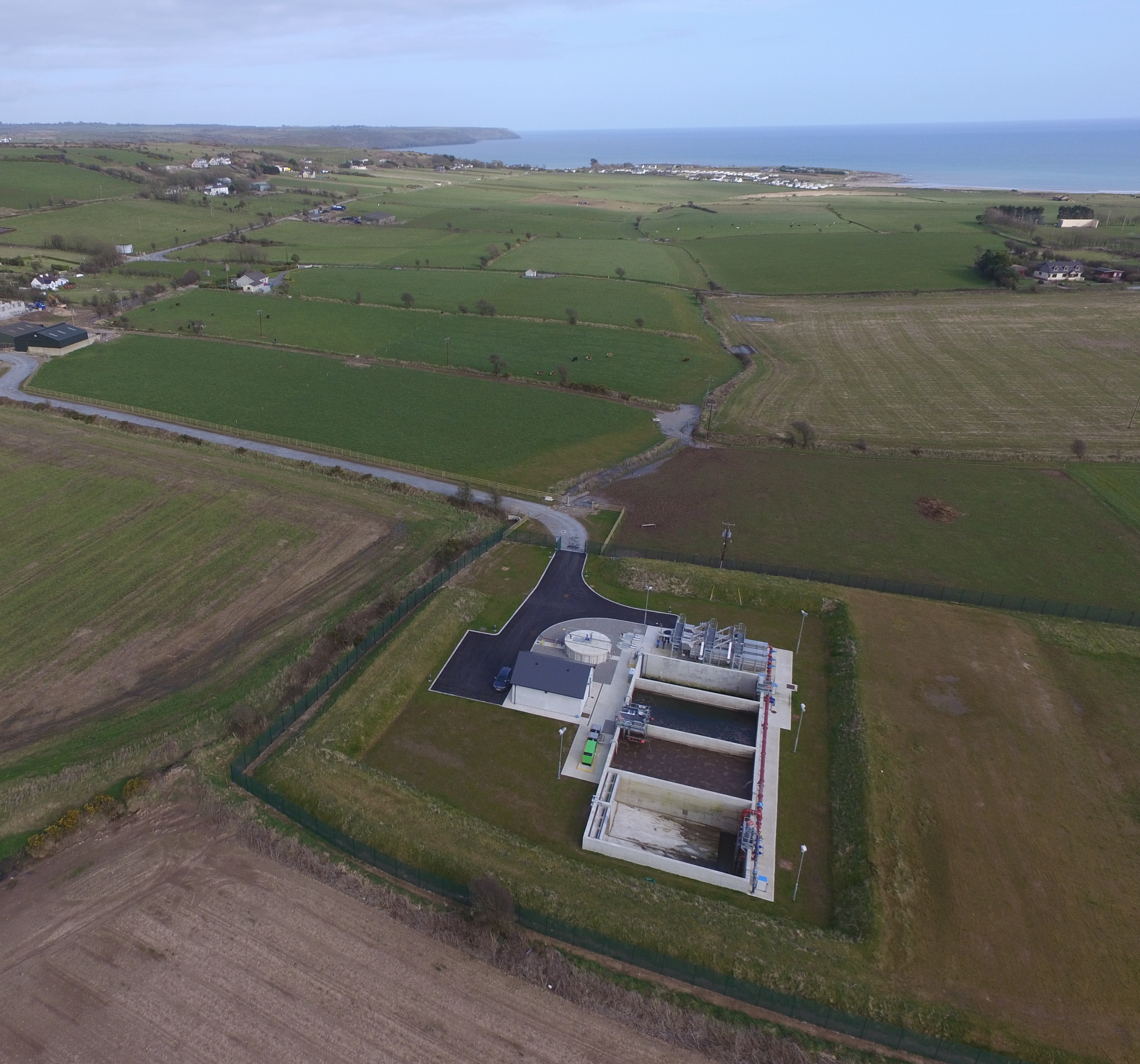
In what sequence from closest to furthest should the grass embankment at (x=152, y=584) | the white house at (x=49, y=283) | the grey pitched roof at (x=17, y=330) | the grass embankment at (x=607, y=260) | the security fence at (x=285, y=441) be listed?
the grass embankment at (x=152, y=584) → the security fence at (x=285, y=441) → the grey pitched roof at (x=17, y=330) → the white house at (x=49, y=283) → the grass embankment at (x=607, y=260)

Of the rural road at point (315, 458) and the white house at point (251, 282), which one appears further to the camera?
the white house at point (251, 282)

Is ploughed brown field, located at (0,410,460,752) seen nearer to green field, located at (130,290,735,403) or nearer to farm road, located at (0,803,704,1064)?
farm road, located at (0,803,704,1064)

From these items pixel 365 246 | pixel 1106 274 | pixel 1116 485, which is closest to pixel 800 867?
pixel 1116 485

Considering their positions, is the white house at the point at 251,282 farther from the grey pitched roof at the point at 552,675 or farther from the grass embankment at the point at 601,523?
the grey pitched roof at the point at 552,675

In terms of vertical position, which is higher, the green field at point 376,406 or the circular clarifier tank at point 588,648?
the green field at point 376,406

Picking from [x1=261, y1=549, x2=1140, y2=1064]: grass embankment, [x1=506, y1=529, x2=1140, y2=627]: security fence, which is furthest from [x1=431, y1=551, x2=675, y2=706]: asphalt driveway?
[x1=506, y1=529, x2=1140, y2=627]: security fence

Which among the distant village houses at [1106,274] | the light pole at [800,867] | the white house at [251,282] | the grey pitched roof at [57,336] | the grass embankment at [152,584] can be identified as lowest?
the light pole at [800,867]

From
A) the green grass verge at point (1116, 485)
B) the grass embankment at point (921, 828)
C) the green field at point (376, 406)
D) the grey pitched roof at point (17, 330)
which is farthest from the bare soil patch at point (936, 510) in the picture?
the grey pitched roof at point (17, 330)
